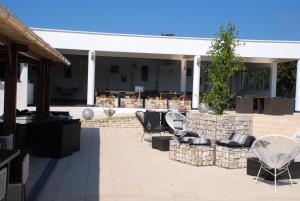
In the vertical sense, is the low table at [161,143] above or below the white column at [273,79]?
below

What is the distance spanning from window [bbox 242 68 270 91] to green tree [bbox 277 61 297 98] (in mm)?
5069

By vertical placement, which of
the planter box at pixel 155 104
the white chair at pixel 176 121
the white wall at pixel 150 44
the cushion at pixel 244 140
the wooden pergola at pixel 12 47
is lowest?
the cushion at pixel 244 140

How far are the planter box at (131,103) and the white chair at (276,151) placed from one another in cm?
1348

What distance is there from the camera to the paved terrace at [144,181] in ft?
19.2

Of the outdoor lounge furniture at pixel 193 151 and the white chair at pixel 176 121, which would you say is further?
the white chair at pixel 176 121

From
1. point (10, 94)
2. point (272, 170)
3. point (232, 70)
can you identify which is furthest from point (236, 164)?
point (10, 94)

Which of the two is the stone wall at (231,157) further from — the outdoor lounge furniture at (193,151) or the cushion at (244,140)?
the cushion at (244,140)

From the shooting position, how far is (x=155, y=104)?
789 inches

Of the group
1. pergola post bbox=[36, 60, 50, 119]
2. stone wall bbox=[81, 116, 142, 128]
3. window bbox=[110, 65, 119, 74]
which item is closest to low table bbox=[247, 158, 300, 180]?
pergola post bbox=[36, 60, 50, 119]

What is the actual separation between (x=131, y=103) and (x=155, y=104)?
1136mm

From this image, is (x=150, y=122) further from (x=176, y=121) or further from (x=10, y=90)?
(x=10, y=90)

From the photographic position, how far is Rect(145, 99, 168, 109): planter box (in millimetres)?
19898

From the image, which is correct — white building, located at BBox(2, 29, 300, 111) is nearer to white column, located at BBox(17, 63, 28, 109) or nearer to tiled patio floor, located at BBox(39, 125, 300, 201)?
white column, located at BBox(17, 63, 28, 109)

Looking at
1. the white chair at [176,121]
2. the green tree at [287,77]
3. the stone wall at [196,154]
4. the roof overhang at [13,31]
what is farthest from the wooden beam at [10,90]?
the green tree at [287,77]
